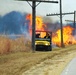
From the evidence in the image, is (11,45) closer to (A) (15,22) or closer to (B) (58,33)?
(A) (15,22)

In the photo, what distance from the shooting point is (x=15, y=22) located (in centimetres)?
5747

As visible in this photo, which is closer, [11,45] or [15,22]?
[11,45]

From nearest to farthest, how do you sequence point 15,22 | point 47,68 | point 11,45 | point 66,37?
point 47,68, point 11,45, point 15,22, point 66,37

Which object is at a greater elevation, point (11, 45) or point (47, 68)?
point (11, 45)

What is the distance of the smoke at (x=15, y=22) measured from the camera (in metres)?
51.9

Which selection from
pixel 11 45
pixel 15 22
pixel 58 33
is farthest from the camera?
pixel 58 33

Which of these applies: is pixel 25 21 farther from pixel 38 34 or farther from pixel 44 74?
pixel 44 74

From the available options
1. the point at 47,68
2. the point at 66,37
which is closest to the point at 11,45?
the point at 47,68

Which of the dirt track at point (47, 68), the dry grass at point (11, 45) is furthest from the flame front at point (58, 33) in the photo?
the dirt track at point (47, 68)

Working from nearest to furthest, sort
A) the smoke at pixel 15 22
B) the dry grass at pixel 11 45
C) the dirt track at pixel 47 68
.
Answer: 1. the dirt track at pixel 47 68
2. the dry grass at pixel 11 45
3. the smoke at pixel 15 22

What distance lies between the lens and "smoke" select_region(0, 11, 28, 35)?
51903mm

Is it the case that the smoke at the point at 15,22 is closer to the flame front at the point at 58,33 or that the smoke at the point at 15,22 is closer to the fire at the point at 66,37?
the flame front at the point at 58,33

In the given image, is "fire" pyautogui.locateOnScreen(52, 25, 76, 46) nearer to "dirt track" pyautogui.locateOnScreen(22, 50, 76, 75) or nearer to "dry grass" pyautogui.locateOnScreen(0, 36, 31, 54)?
"dry grass" pyautogui.locateOnScreen(0, 36, 31, 54)

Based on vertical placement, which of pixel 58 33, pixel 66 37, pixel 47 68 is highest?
pixel 58 33
